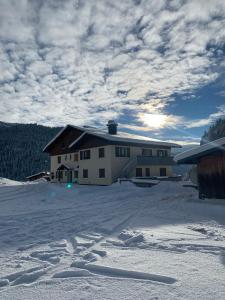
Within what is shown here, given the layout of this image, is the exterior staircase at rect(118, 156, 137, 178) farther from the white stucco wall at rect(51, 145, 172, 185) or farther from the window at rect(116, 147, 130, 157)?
the window at rect(116, 147, 130, 157)

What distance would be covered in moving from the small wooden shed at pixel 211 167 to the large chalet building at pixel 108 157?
48.6 feet

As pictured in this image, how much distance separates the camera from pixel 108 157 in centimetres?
3144

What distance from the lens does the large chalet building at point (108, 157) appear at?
104ft

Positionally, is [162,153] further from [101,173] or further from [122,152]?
[101,173]

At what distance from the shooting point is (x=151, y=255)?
250 inches

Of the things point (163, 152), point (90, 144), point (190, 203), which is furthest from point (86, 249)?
point (163, 152)

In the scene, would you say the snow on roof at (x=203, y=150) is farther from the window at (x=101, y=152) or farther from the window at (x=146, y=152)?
the window at (x=146, y=152)

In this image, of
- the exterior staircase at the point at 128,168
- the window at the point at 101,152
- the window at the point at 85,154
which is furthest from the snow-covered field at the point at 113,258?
the window at the point at 85,154

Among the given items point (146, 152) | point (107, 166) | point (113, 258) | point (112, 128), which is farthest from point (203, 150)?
point (112, 128)

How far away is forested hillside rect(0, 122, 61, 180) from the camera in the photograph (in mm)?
123375

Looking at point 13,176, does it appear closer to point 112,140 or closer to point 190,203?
point 112,140

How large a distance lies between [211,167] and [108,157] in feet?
54.8

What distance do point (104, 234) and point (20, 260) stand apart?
3.30 meters

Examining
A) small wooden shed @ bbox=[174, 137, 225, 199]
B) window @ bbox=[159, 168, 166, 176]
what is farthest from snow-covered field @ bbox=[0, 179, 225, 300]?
window @ bbox=[159, 168, 166, 176]
